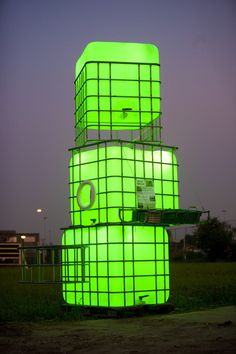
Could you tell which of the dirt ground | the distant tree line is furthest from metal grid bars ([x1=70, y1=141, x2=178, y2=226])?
the distant tree line

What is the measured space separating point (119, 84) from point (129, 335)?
5.23 m

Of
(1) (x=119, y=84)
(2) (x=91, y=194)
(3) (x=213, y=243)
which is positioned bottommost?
(3) (x=213, y=243)

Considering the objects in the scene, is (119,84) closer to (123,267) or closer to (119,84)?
(119,84)

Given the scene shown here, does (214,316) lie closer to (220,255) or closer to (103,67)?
(103,67)

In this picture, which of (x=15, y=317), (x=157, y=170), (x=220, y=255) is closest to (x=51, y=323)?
(x=15, y=317)

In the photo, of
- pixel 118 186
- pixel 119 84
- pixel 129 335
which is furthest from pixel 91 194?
pixel 129 335

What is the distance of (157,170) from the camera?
11906 mm

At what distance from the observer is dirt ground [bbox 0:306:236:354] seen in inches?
293

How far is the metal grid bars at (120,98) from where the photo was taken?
1202 cm

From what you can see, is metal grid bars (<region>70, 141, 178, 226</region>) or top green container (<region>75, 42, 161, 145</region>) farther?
top green container (<region>75, 42, 161, 145</region>)

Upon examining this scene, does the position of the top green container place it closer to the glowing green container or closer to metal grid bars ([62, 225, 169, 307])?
the glowing green container

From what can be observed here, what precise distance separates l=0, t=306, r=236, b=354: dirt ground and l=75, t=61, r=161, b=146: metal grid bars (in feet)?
11.9

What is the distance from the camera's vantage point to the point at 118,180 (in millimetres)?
11250

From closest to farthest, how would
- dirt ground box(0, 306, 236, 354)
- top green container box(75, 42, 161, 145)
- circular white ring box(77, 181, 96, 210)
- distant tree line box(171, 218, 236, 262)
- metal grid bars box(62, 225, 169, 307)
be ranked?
dirt ground box(0, 306, 236, 354), metal grid bars box(62, 225, 169, 307), circular white ring box(77, 181, 96, 210), top green container box(75, 42, 161, 145), distant tree line box(171, 218, 236, 262)
